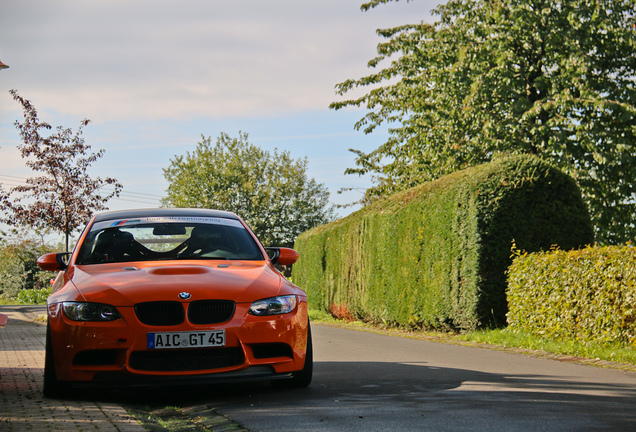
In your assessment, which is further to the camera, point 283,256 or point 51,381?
point 283,256

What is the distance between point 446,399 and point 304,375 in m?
1.37

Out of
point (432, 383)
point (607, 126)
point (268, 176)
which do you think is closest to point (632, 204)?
point (607, 126)

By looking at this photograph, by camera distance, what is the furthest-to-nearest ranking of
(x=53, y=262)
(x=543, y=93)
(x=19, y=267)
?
1. (x=19, y=267)
2. (x=543, y=93)
3. (x=53, y=262)

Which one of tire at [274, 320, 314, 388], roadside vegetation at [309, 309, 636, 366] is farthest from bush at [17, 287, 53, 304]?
tire at [274, 320, 314, 388]

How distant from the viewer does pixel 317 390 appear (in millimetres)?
7020

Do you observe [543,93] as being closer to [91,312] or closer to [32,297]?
[91,312]

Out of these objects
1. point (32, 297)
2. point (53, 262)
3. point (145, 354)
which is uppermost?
point (53, 262)

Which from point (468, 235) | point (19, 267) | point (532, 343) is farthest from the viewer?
point (19, 267)

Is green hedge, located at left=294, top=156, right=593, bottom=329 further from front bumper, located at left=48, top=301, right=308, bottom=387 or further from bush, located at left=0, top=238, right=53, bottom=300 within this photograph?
bush, located at left=0, top=238, right=53, bottom=300

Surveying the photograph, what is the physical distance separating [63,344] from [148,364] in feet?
2.43

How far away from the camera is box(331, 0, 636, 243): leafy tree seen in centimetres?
2138

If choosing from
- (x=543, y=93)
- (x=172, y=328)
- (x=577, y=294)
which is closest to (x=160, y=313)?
(x=172, y=328)

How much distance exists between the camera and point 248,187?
237ft

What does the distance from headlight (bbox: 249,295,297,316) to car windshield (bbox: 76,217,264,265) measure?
47.4 inches
